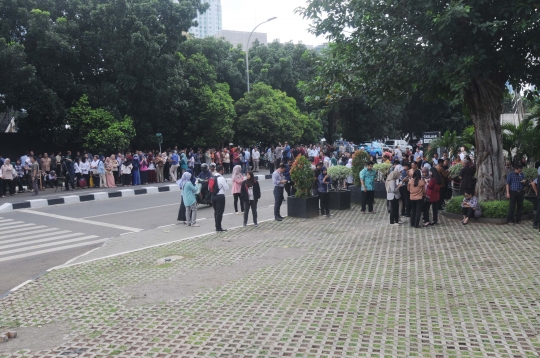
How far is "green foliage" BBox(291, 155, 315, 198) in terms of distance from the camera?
49.7ft

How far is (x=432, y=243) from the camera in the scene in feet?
36.4

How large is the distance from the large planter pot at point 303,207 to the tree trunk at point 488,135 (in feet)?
14.8

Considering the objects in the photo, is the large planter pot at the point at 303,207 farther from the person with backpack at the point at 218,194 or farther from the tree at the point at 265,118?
the tree at the point at 265,118

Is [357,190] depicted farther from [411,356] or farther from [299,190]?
[411,356]

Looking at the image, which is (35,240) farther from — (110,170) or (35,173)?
(110,170)

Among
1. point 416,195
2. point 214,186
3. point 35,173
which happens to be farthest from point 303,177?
point 35,173

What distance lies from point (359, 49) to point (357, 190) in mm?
5466

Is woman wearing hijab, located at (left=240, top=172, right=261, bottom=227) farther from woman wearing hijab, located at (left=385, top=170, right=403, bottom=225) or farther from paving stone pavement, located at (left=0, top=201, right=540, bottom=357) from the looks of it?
woman wearing hijab, located at (left=385, top=170, right=403, bottom=225)

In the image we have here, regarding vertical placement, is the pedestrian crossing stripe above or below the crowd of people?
below

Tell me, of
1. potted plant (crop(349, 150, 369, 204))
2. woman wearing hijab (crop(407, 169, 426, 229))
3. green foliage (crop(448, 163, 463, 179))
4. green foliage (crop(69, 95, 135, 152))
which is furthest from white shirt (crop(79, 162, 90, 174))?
woman wearing hijab (crop(407, 169, 426, 229))

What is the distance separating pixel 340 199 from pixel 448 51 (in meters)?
5.56

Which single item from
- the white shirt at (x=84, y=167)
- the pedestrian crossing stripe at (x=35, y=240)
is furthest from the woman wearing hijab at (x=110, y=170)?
the pedestrian crossing stripe at (x=35, y=240)

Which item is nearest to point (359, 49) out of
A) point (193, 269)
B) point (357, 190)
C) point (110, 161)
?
point (357, 190)

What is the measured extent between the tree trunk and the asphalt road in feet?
19.1
